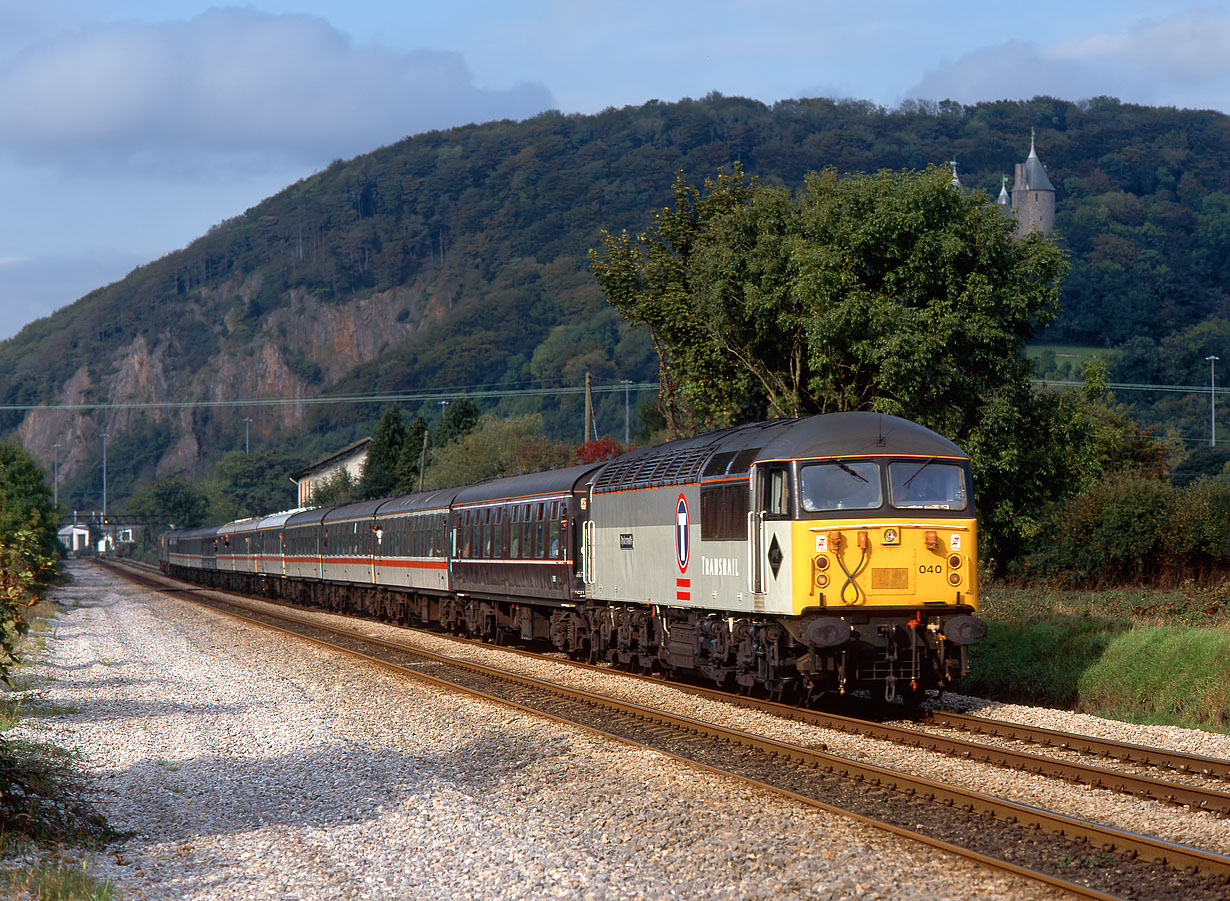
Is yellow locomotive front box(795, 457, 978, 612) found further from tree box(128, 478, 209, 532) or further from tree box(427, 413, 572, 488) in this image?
tree box(128, 478, 209, 532)

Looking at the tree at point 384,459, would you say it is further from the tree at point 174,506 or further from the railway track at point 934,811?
the railway track at point 934,811

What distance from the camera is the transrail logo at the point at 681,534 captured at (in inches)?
698

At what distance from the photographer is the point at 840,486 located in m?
14.8

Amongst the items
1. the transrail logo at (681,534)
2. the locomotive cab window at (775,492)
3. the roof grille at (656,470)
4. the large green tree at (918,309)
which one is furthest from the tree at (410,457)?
the locomotive cab window at (775,492)

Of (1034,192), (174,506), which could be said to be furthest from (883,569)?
(1034,192)

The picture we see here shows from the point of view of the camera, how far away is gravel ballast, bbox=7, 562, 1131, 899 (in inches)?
335

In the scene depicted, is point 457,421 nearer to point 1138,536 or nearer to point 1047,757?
point 1138,536

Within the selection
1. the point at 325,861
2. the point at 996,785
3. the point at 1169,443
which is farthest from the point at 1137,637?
the point at 1169,443

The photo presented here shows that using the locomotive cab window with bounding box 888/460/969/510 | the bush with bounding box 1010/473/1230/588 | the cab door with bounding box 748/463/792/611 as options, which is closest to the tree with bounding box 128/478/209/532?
the bush with bounding box 1010/473/1230/588

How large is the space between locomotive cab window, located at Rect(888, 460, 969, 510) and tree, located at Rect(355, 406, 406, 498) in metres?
85.9

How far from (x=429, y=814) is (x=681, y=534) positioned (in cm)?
788

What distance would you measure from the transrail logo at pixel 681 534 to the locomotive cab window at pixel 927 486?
3.70m

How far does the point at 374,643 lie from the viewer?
93.5ft

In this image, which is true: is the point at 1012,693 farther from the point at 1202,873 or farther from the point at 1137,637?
the point at 1202,873
